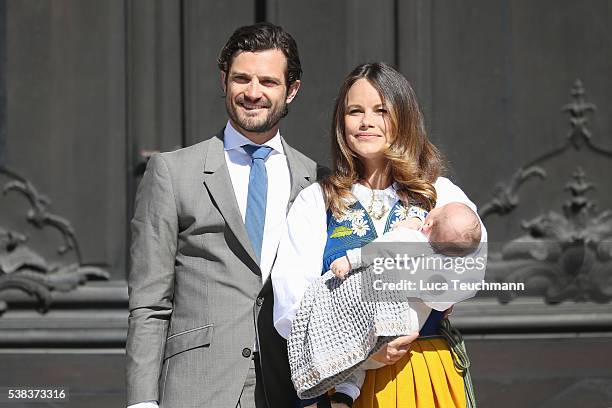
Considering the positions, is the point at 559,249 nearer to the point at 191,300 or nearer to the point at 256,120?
the point at 256,120

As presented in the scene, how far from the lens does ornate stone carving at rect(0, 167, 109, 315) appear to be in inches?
199

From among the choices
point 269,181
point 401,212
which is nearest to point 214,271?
point 269,181

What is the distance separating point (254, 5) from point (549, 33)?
4.78 ft

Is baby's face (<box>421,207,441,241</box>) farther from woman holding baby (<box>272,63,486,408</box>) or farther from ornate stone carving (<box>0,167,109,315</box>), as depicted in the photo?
ornate stone carving (<box>0,167,109,315</box>)

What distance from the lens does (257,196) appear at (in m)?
3.16

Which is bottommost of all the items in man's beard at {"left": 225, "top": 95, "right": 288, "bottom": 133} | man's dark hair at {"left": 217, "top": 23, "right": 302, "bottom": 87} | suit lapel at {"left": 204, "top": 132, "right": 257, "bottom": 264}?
suit lapel at {"left": 204, "top": 132, "right": 257, "bottom": 264}

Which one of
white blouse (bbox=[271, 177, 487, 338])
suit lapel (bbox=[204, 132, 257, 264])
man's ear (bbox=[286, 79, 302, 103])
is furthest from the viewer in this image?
man's ear (bbox=[286, 79, 302, 103])

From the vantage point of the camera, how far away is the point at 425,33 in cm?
516

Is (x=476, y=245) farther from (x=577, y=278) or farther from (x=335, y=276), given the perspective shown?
(x=577, y=278)

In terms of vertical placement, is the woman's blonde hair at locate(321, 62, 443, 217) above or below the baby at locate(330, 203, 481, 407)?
above

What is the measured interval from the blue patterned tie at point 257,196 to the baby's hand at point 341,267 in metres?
0.33

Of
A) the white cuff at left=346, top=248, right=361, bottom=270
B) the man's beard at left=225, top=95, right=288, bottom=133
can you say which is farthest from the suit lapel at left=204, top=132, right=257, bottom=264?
the white cuff at left=346, top=248, right=361, bottom=270

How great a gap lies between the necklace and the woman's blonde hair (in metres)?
0.06

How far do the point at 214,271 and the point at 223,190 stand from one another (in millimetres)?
249
